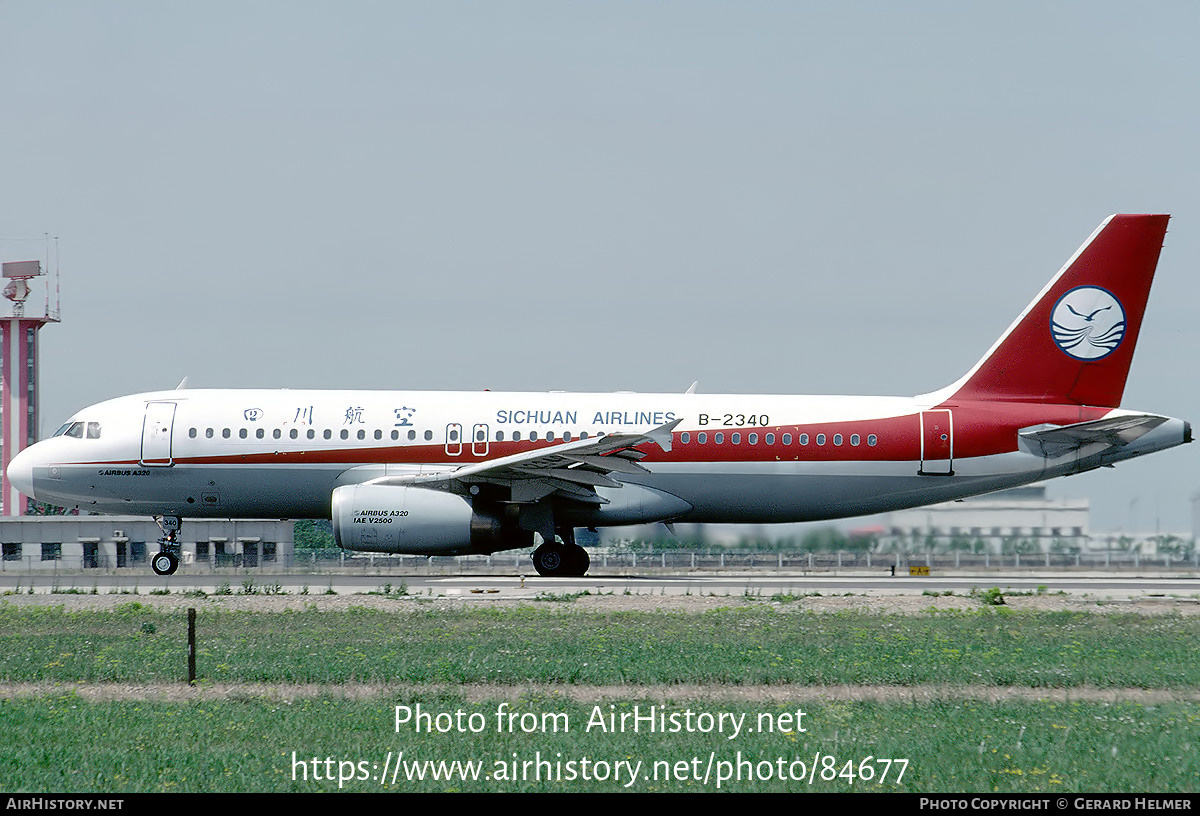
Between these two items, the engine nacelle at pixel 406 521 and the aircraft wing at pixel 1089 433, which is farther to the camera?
the aircraft wing at pixel 1089 433

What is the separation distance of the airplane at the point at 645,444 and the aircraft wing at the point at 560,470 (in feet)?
0.21

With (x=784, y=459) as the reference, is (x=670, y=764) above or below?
below

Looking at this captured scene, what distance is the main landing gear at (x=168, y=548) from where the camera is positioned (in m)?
28.9

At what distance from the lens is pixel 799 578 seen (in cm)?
3203

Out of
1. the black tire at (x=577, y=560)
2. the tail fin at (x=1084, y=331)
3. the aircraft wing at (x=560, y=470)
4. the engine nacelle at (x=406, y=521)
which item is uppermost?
the tail fin at (x=1084, y=331)

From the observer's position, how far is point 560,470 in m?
27.2

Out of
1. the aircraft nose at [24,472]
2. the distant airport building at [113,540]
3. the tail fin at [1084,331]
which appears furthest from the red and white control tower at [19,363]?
the tail fin at [1084,331]

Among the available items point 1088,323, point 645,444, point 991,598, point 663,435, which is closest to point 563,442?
point 645,444

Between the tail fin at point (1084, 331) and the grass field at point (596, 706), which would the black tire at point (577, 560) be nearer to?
the grass field at point (596, 706)

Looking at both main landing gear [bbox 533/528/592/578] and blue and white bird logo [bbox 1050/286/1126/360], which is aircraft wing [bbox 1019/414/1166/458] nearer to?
blue and white bird logo [bbox 1050/286/1126/360]

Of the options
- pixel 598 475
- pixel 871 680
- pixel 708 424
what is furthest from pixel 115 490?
pixel 871 680

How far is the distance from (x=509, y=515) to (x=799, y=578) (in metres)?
8.42

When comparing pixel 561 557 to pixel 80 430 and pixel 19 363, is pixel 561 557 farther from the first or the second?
pixel 19 363
